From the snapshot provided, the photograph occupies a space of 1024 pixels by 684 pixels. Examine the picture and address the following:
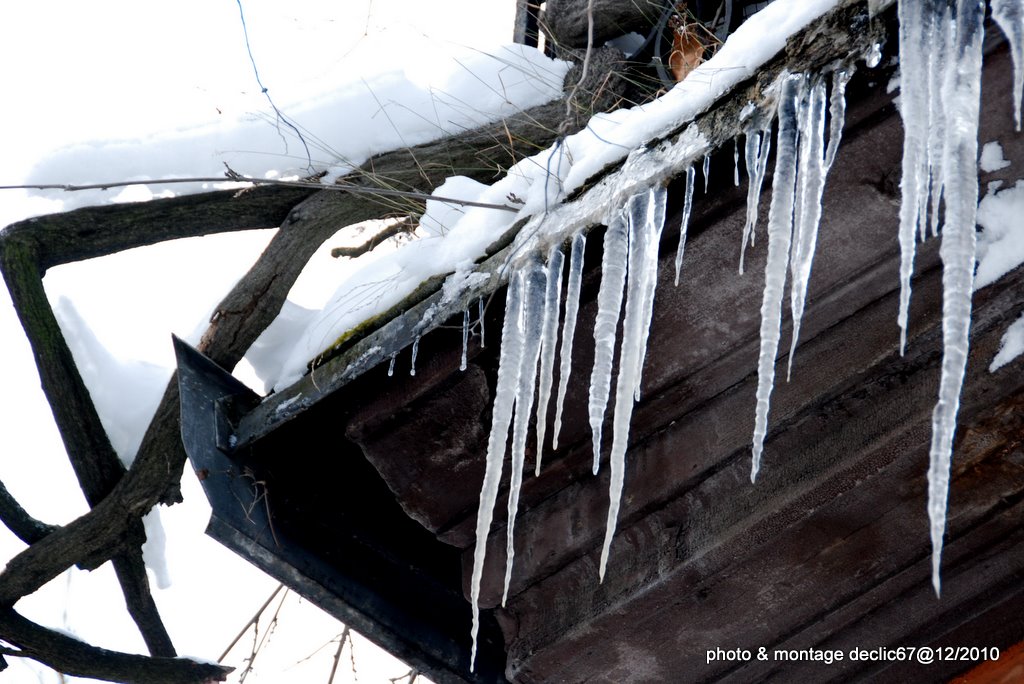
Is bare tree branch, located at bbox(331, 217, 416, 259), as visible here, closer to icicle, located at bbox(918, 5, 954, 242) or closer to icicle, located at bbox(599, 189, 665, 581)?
icicle, located at bbox(599, 189, 665, 581)

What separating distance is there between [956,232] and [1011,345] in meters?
0.72

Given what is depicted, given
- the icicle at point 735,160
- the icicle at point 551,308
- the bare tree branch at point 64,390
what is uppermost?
the bare tree branch at point 64,390

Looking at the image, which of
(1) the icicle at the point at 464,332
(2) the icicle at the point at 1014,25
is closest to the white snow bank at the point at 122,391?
(1) the icicle at the point at 464,332

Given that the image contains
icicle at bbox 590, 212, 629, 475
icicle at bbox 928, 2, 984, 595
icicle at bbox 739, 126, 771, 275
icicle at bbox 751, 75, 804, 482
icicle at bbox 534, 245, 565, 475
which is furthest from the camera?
icicle at bbox 534, 245, 565, 475

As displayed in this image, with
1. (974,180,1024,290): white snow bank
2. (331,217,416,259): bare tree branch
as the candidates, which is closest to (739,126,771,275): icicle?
(974,180,1024,290): white snow bank

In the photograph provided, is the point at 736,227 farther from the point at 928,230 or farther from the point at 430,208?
the point at 430,208

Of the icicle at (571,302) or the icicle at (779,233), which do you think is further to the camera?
the icicle at (571,302)

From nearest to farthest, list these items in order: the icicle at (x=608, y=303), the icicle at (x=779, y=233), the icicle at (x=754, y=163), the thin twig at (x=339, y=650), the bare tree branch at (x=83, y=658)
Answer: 1. the icicle at (x=779, y=233)
2. the icicle at (x=754, y=163)
3. the icicle at (x=608, y=303)
4. the bare tree branch at (x=83, y=658)
5. the thin twig at (x=339, y=650)

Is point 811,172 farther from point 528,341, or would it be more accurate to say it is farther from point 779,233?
point 528,341

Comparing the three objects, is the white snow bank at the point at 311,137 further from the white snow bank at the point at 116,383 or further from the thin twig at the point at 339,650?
the thin twig at the point at 339,650

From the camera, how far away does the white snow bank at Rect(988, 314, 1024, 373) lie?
7.23 feet

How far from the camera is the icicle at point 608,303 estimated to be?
2.09 meters

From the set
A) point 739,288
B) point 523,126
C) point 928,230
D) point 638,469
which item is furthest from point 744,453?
point 523,126

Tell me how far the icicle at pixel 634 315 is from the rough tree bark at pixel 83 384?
122 cm
